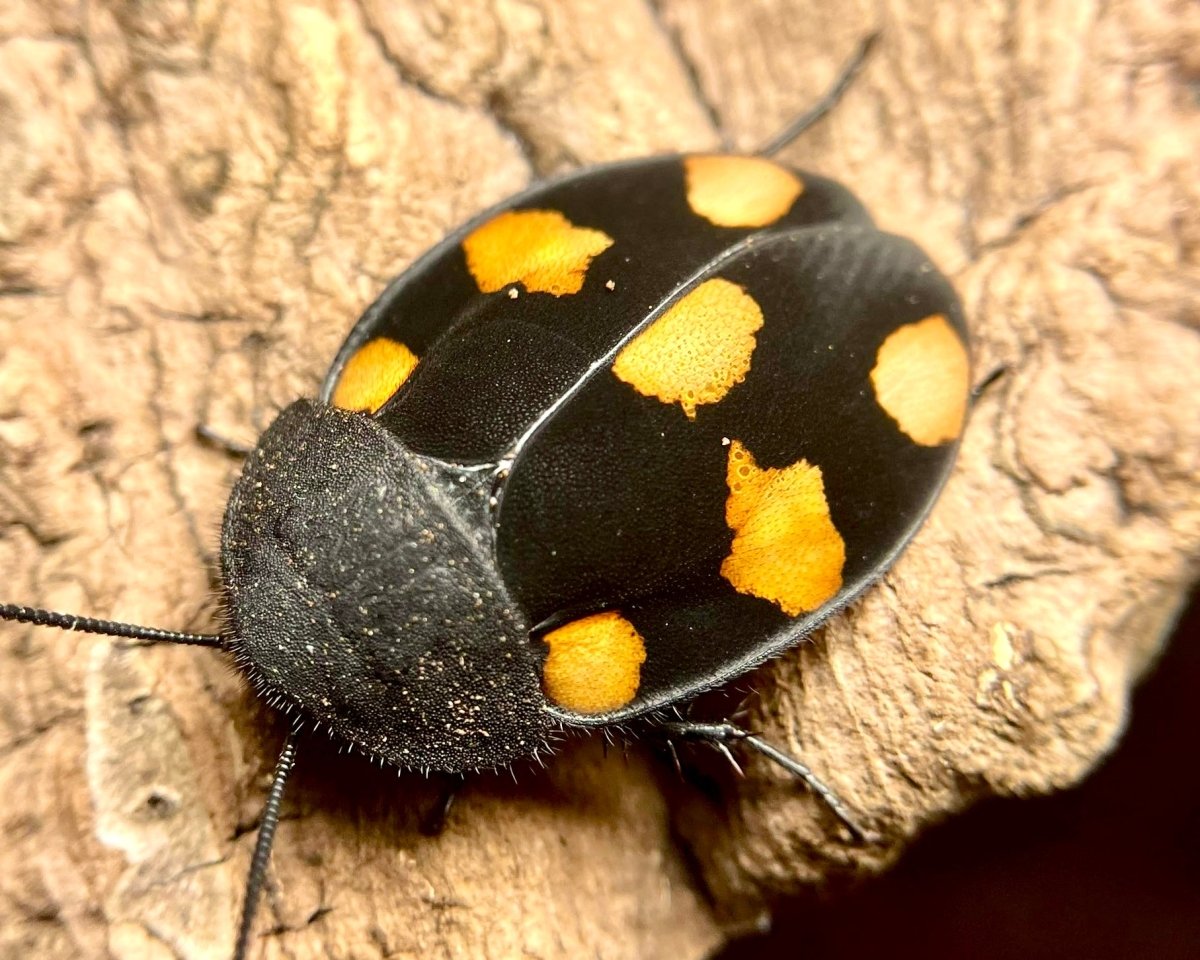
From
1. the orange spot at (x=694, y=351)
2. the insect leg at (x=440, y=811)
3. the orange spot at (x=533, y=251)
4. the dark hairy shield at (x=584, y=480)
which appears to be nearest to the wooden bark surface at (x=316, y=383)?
the insect leg at (x=440, y=811)

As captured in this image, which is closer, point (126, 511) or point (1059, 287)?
point (126, 511)

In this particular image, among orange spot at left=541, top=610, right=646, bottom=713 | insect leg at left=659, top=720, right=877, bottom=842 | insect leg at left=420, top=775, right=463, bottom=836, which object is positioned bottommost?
insect leg at left=659, top=720, right=877, bottom=842

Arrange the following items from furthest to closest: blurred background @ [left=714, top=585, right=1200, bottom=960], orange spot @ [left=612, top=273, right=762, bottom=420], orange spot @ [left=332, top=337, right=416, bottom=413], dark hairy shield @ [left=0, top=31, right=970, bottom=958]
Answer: blurred background @ [left=714, top=585, right=1200, bottom=960] → orange spot @ [left=332, top=337, right=416, bottom=413] → orange spot @ [left=612, top=273, right=762, bottom=420] → dark hairy shield @ [left=0, top=31, right=970, bottom=958]

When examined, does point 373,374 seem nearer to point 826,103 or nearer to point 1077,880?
point 826,103

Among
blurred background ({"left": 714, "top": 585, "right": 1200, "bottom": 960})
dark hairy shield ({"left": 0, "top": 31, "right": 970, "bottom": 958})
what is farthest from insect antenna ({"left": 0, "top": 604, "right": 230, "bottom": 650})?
blurred background ({"left": 714, "top": 585, "right": 1200, "bottom": 960})

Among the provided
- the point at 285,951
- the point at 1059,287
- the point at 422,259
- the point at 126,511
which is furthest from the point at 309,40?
the point at 285,951

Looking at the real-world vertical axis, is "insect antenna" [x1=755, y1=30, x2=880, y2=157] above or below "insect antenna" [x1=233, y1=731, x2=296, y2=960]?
above

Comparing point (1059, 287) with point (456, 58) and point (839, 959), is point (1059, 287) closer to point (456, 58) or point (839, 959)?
point (456, 58)

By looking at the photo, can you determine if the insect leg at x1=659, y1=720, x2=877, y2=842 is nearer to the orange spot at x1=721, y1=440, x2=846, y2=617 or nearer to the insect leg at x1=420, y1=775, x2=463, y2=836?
the orange spot at x1=721, y1=440, x2=846, y2=617
